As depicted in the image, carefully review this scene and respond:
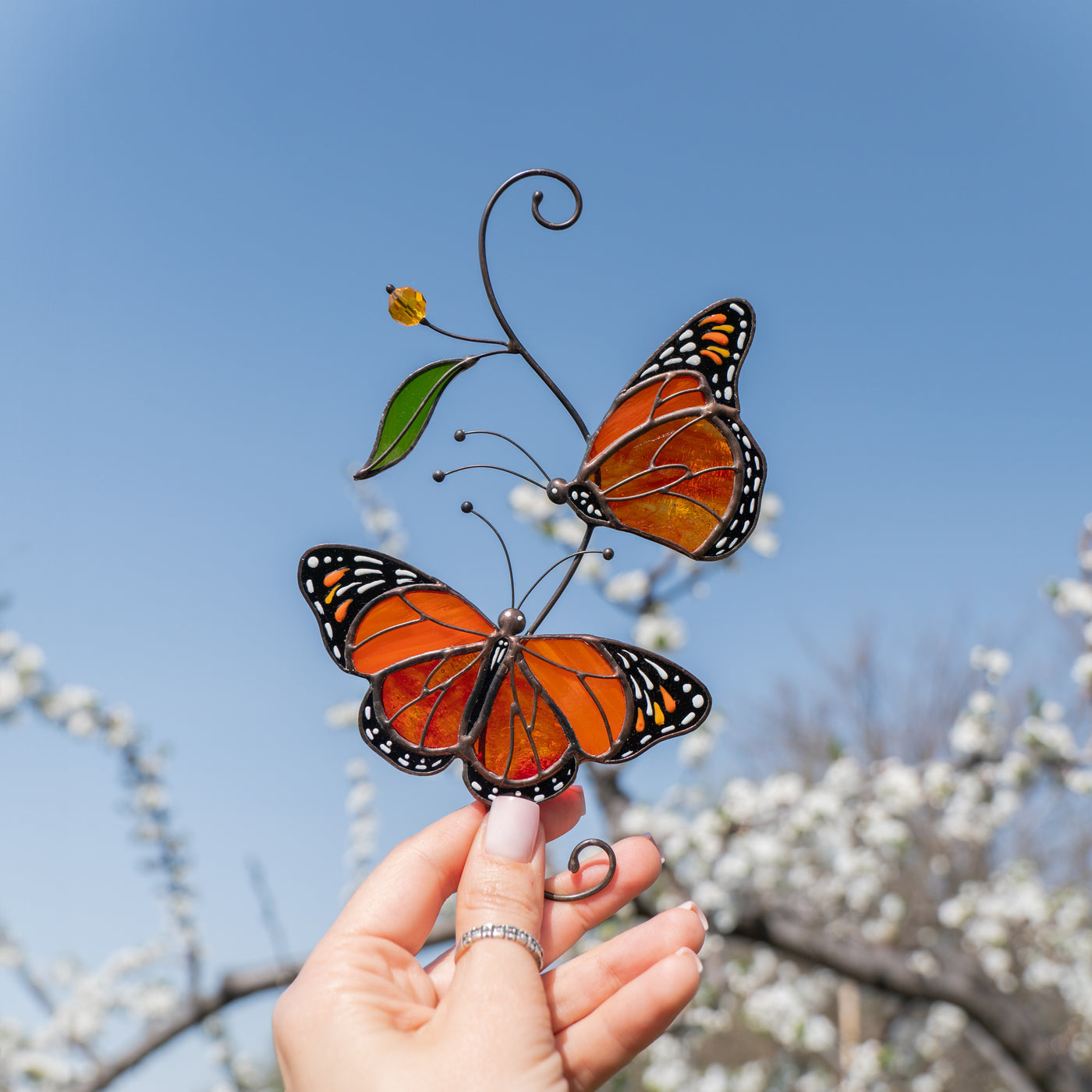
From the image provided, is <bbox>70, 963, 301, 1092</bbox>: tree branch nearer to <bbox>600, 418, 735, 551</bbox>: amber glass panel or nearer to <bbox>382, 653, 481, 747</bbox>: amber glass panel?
<bbox>382, 653, 481, 747</bbox>: amber glass panel

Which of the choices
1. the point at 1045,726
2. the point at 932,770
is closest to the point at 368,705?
the point at 1045,726

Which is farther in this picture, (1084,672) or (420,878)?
(1084,672)

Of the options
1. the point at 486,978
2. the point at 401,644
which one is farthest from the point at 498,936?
the point at 401,644

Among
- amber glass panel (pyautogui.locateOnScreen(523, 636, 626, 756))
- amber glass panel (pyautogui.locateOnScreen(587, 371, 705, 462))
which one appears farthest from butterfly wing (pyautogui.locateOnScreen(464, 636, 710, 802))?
amber glass panel (pyautogui.locateOnScreen(587, 371, 705, 462))

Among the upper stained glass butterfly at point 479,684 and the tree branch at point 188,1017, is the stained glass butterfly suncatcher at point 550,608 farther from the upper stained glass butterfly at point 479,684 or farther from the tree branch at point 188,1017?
the tree branch at point 188,1017

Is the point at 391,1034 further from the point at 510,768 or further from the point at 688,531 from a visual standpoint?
the point at 688,531

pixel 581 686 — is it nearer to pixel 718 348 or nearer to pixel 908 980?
pixel 718 348

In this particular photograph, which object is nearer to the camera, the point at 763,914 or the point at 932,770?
the point at 763,914
